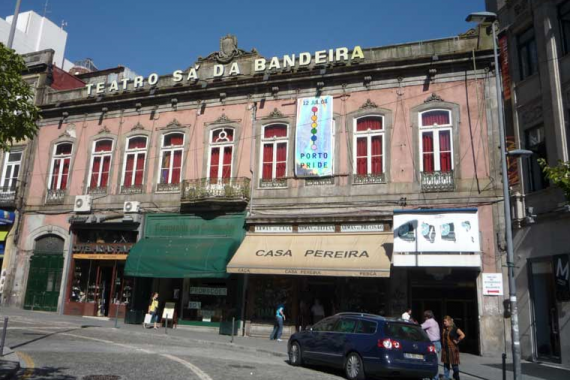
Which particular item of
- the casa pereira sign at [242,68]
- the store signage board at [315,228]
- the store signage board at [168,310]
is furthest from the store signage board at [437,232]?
the store signage board at [168,310]

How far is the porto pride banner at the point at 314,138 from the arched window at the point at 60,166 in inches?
503

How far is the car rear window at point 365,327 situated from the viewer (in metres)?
11.5

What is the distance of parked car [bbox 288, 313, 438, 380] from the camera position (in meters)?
10.9

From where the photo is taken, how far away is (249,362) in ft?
43.1

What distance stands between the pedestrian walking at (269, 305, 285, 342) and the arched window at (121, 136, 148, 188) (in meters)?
9.55

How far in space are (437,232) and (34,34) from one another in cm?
3460

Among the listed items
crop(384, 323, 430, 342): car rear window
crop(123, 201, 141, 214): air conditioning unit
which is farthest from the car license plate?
crop(123, 201, 141, 214): air conditioning unit

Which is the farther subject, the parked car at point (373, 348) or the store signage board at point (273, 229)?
the store signage board at point (273, 229)

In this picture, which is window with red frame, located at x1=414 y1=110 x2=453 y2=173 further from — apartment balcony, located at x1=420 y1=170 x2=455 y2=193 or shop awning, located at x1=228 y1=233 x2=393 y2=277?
shop awning, located at x1=228 y1=233 x2=393 y2=277

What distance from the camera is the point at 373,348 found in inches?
436

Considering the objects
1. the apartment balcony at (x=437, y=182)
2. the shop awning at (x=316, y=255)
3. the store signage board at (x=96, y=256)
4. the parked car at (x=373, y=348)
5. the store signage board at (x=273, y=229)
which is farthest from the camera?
the store signage board at (x=96, y=256)

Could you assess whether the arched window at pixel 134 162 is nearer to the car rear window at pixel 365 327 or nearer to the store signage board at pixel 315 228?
the store signage board at pixel 315 228

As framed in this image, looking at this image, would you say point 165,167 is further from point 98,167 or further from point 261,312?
point 261,312

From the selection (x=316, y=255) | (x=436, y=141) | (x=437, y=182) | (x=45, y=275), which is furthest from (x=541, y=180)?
(x=45, y=275)
